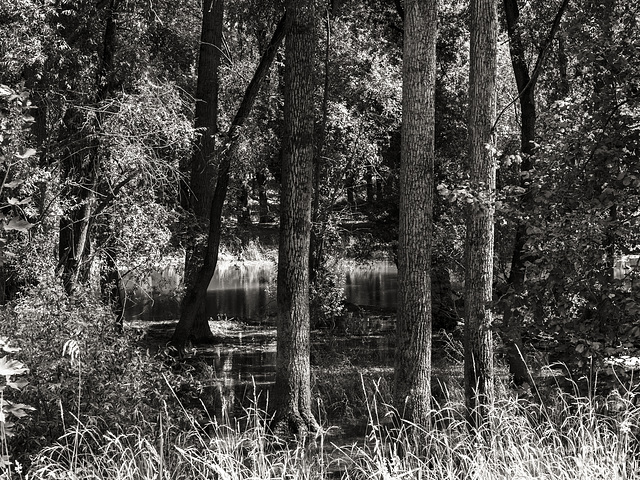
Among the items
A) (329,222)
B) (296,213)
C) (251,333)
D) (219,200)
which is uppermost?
(219,200)

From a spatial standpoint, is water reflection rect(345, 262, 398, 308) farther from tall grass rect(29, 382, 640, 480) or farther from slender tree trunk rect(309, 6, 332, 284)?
tall grass rect(29, 382, 640, 480)

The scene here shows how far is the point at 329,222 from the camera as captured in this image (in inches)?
706

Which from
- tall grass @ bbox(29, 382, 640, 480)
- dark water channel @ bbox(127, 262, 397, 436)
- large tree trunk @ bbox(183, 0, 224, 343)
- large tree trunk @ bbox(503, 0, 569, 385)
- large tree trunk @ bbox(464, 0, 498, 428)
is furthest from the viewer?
large tree trunk @ bbox(183, 0, 224, 343)

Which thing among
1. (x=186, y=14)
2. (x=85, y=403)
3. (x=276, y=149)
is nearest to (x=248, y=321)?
(x=276, y=149)

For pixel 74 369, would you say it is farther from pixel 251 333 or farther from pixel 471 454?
pixel 251 333

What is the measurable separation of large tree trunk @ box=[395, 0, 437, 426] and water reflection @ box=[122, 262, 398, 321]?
723cm

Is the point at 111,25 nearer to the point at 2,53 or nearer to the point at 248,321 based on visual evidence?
the point at 2,53

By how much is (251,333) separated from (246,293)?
26.4 ft

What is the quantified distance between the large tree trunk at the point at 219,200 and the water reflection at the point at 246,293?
54 cm

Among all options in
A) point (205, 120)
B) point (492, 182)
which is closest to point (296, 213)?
point (492, 182)

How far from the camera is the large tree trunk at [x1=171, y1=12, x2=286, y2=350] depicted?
47.5ft

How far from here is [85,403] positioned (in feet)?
27.5

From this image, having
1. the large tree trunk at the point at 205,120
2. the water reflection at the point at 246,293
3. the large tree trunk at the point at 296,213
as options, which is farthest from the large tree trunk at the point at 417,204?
the water reflection at the point at 246,293

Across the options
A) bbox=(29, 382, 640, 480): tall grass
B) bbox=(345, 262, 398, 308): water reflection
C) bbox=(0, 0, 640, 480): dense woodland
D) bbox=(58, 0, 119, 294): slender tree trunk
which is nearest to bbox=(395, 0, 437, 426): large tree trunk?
bbox=(0, 0, 640, 480): dense woodland
